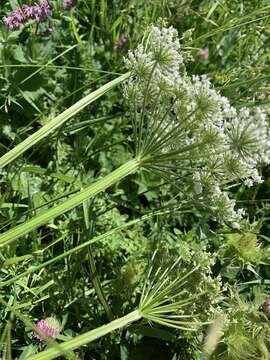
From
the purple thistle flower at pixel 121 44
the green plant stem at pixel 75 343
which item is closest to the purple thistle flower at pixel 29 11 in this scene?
the purple thistle flower at pixel 121 44

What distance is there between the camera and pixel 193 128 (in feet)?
5.35

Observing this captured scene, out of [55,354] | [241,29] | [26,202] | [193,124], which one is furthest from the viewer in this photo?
[241,29]

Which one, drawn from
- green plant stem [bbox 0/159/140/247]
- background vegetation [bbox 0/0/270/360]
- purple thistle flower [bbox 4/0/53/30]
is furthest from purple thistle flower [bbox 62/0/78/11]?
green plant stem [bbox 0/159/140/247]

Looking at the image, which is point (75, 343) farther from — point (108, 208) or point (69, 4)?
point (69, 4)

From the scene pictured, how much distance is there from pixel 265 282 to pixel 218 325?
2.60 feet

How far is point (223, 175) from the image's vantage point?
65.5 inches

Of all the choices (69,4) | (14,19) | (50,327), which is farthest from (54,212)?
(69,4)

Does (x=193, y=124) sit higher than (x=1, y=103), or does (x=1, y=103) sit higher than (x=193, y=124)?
(x=193, y=124)

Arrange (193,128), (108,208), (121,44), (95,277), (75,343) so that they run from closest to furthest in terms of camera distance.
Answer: (75,343)
(193,128)
(95,277)
(108,208)
(121,44)

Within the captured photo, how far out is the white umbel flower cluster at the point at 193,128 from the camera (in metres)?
1.57

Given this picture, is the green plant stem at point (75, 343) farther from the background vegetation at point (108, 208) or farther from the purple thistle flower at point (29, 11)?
the purple thistle flower at point (29, 11)

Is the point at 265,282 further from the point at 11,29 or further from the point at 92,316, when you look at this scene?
the point at 11,29

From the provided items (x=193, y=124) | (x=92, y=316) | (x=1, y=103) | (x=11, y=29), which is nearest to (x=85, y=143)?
(x=1, y=103)

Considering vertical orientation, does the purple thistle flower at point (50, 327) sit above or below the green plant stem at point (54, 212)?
below
